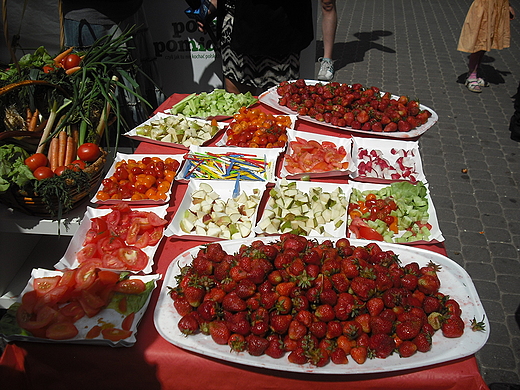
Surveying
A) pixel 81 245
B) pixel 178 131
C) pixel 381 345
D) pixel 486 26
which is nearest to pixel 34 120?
pixel 178 131

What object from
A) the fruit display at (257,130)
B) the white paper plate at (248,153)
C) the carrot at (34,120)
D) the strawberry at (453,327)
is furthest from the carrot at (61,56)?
the strawberry at (453,327)

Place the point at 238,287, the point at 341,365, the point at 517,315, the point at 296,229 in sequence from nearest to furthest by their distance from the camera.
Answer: the point at 341,365, the point at 238,287, the point at 296,229, the point at 517,315

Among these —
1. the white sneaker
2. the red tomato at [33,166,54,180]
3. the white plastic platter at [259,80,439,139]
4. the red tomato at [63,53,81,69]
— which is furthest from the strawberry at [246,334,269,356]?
the white sneaker

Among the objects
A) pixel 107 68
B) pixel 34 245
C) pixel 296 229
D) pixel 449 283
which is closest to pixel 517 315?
pixel 449 283

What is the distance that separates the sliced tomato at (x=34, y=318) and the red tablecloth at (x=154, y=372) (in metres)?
0.09

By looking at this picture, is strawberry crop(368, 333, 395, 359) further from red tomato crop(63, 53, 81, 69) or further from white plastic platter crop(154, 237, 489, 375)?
red tomato crop(63, 53, 81, 69)

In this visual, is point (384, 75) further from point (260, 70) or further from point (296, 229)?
point (296, 229)

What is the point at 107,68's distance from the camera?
3285mm

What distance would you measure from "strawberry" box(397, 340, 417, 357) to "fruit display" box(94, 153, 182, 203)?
1729 mm

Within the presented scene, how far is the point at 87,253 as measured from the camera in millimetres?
2305

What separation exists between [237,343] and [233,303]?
0.16 meters

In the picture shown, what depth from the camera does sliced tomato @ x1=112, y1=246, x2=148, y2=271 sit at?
2.19 meters

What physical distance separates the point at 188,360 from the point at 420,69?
26.4 feet

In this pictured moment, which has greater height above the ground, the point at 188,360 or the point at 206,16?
the point at 206,16
